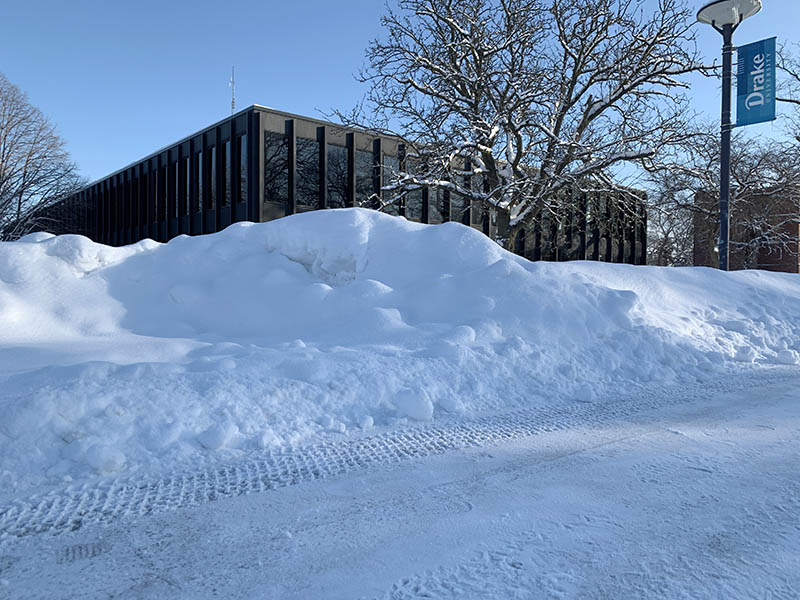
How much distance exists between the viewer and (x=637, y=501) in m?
2.96

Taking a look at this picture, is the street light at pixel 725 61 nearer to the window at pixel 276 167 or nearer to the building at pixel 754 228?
the building at pixel 754 228

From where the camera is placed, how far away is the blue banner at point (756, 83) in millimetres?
10602

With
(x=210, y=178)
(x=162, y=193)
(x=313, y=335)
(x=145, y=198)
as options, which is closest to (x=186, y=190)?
(x=210, y=178)

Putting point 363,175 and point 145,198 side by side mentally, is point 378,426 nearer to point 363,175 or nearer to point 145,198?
point 363,175

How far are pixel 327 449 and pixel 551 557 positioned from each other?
190 centimetres

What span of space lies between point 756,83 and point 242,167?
17.3 m

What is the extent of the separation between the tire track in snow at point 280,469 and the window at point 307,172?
61.3 ft

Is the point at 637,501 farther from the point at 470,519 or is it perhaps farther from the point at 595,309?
the point at 595,309

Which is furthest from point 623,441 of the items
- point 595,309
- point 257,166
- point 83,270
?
point 257,166

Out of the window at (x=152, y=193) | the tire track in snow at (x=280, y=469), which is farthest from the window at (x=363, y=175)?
the tire track in snow at (x=280, y=469)

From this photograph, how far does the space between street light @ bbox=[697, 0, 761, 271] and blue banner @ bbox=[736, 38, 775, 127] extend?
27.2 inches

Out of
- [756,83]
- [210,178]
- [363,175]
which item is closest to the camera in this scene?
[756,83]

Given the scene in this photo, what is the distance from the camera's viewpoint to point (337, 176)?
23.0 metres

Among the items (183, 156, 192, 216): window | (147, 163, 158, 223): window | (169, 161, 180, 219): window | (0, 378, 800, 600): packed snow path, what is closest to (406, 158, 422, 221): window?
(183, 156, 192, 216): window
